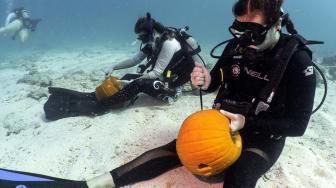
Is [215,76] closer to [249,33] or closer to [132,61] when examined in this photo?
[249,33]

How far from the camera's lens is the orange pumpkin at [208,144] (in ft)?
9.05

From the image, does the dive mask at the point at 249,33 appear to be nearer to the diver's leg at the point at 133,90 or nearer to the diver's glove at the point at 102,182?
the diver's glove at the point at 102,182

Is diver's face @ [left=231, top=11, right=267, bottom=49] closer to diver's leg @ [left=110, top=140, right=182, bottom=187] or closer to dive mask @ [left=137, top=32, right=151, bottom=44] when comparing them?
diver's leg @ [left=110, top=140, right=182, bottom=187]

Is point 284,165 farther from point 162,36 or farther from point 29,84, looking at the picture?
point 29,84

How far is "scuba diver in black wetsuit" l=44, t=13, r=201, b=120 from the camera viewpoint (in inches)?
230

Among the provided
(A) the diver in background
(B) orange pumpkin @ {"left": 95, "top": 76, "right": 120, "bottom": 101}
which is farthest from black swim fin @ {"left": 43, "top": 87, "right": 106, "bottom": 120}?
(A) the diver in background

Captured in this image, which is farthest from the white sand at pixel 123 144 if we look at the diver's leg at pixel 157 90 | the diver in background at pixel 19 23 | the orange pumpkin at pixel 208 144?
the diver in background at pixel 19 23

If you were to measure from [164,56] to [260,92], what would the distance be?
10.4 feet

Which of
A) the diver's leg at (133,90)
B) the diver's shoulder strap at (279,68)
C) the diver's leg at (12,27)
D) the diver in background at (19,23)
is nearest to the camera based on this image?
the diver's shoulder strap at (279,68)

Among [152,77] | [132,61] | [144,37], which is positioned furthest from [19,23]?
[152,77]

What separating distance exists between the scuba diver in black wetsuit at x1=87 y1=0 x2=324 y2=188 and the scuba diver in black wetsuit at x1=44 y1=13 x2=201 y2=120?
2.60 meters

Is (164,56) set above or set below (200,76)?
below

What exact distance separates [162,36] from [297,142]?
3.28 meters

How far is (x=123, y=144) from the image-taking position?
4488 millimetres
